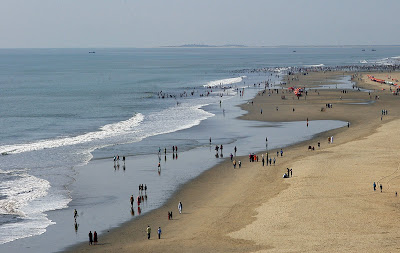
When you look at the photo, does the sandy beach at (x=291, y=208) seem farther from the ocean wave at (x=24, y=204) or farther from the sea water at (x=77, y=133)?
the ocean wave at (x=24, y=204)

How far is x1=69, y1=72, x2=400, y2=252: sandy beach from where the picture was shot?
2847 cm

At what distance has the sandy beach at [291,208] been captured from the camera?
28469mm

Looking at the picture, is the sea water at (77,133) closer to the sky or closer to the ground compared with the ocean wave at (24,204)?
closer to the sky

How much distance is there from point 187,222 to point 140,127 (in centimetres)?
3798

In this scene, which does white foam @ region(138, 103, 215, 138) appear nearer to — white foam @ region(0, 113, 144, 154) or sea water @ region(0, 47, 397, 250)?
sea water @ region(0, 47, 397, 250)

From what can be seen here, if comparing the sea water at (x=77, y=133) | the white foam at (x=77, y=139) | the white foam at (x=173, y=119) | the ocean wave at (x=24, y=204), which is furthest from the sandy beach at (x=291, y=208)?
the white foam at (x=77, y=139)

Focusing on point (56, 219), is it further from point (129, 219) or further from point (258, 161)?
point (258, 161)

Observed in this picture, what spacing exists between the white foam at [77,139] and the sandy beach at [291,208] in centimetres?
1874

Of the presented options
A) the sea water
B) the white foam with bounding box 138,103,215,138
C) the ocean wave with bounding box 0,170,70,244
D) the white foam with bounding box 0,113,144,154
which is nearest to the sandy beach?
the sea water

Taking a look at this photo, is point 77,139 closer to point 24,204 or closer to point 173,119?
point 173,119

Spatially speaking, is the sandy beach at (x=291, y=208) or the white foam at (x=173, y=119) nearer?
the sandy beach at (x=291, y=208)

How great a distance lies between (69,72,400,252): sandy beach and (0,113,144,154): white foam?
1874cm

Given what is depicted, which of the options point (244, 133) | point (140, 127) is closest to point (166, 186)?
point (244, 133)

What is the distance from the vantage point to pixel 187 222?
3378 cm
